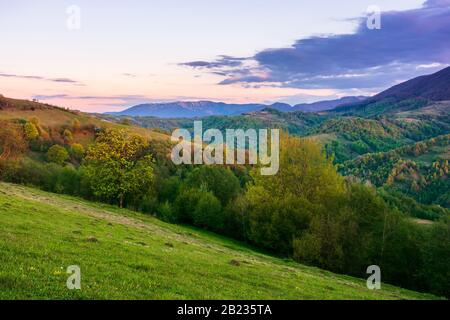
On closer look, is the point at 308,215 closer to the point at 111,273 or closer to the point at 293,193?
the point at 293,193

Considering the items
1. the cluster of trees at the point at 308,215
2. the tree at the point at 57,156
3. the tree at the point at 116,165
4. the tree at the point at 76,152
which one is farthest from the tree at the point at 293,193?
the tree at the point at 76,152

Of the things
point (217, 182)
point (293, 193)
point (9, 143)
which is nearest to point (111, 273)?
point (293, 193)

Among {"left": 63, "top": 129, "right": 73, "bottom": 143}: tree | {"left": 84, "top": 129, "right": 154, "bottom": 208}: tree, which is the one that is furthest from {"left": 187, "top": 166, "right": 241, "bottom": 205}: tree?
{"left": 63, "top": 129, "right": 73, "bottom": 143}: tree

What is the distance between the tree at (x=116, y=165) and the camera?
74.6 metres

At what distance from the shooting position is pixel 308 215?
63.5 meters

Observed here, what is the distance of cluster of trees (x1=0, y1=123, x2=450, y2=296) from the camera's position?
186ft

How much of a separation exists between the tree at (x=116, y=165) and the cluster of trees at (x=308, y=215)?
197 mm

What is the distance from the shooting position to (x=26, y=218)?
33469 mm

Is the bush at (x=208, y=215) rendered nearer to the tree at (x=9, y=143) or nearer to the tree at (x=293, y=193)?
the tree at (x=293, y=193)

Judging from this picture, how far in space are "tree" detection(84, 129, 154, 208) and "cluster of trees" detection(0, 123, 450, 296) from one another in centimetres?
20

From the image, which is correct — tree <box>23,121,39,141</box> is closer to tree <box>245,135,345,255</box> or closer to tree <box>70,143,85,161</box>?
tree <box>70,143,85,161</box>

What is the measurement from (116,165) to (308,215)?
125 feet
